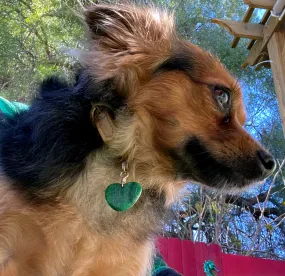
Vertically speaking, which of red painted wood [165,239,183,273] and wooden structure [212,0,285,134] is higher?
wooden structure [212,0,285,134]

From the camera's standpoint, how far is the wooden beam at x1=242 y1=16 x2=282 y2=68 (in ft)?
8.72

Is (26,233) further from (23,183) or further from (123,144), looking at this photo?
(123,144)

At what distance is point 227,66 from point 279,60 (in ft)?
4.95

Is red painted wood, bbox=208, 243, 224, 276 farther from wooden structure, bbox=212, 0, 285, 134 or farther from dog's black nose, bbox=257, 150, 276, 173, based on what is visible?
dog's black nose, bbox=257, 150, 276, 173

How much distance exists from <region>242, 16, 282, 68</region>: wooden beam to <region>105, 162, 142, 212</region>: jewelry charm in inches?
67.6

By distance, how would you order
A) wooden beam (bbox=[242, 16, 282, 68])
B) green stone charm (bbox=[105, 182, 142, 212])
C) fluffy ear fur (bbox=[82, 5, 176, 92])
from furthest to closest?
wooden beam (bbox=[242, 16, 282, 68])
fluffy ear fur (bbox=[82, 5, 176, 92])
green stone charm (bbox=[105, 182, 142, 212])

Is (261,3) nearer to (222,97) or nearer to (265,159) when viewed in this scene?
(222,97)

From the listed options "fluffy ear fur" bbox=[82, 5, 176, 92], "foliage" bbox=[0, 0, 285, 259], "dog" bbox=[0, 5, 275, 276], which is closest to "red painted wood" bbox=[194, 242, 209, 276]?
"foliage" bbox=[0, 0, 285, 259]

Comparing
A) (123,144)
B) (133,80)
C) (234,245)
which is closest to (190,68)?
(133,80)

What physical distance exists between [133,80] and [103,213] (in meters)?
0.42

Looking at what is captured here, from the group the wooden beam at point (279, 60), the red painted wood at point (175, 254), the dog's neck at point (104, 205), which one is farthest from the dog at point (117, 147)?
the wooden beam at point (279, 60)

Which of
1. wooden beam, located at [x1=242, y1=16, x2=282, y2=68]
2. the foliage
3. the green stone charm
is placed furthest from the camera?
the foliage

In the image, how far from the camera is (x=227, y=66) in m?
4.17

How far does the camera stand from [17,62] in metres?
4.22
